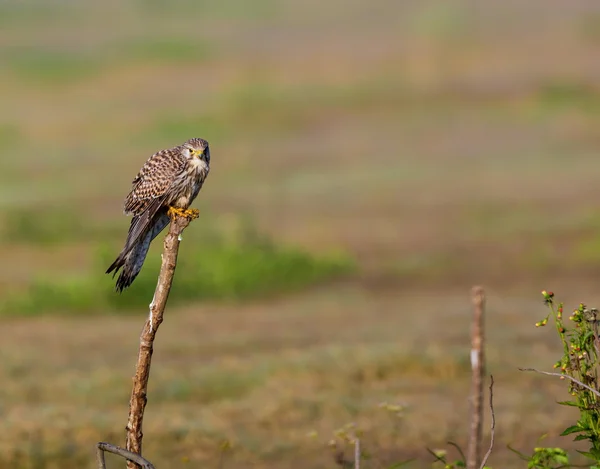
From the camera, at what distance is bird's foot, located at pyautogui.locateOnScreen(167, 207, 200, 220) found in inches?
268

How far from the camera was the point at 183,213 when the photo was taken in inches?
273

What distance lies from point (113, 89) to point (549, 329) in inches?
941

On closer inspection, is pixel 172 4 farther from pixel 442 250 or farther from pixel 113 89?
pixel 442 250

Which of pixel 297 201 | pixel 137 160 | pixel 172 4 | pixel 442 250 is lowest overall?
pixel 442 250

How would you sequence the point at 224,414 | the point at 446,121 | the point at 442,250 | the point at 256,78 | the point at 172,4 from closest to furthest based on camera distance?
1. the point at 224,414
2. the point at 442,250
3. the point at 446,121
4. the point at 256,78
5. the point at 172,4

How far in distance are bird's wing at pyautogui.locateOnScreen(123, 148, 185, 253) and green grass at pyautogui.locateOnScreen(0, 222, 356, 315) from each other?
33.0ft

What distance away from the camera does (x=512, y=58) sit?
119ft

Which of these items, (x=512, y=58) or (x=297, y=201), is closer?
(x=297, y=201)

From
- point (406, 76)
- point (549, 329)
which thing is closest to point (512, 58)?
point (406, 76)

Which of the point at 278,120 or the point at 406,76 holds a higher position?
the point at 406,76

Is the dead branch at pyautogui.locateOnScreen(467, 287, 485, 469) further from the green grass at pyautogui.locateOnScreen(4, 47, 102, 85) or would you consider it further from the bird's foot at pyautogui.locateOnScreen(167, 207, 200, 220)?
the green grass at pyautogui.locateOnScreen(4, 47, 102, 85)

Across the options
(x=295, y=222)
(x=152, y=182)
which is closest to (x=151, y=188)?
(x=152, y=182)

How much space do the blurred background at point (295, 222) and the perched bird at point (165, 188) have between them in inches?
51.1

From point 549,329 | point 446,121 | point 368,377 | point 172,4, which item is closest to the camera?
point 368,377
